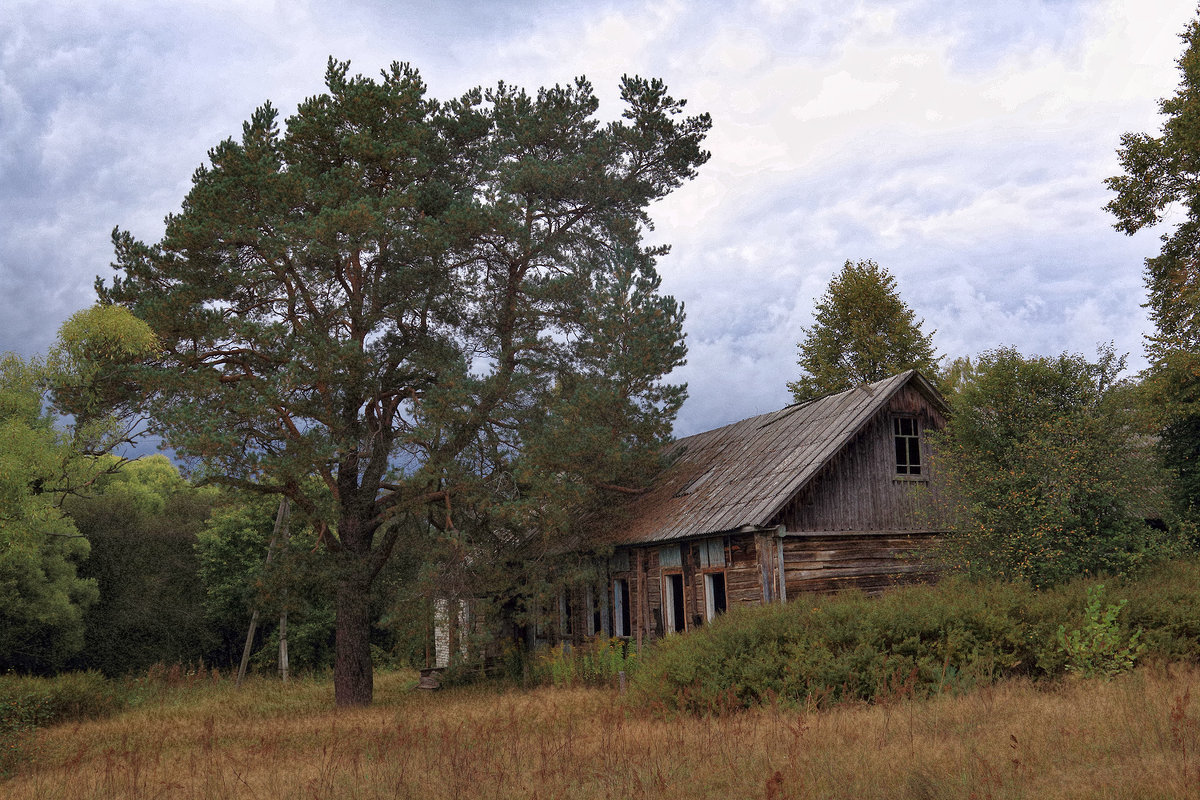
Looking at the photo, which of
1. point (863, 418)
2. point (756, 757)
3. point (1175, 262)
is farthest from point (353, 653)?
point (1175, 262)

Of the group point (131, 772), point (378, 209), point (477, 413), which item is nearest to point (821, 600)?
point (477, 413)

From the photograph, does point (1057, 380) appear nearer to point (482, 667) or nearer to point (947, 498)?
point (947, 498)

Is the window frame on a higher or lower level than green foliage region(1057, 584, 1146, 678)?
higher

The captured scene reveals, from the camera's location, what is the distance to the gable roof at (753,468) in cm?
1833

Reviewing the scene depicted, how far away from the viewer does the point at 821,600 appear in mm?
14445

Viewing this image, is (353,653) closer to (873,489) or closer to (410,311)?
(410,311)

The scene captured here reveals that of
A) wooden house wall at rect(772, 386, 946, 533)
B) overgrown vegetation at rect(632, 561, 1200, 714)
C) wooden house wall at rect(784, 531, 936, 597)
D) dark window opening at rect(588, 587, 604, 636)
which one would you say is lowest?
dark window opening at rect(588, 587, 604, 636)

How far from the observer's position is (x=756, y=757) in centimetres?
828

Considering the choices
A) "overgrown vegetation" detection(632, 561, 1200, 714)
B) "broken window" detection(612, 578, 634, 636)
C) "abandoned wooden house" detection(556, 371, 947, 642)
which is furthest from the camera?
"broken window" detection(612, 578, 634, 636)

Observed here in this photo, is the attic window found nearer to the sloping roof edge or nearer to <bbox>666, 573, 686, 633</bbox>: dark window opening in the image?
the sloping roof edge

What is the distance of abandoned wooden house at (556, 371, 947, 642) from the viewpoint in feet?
59.5

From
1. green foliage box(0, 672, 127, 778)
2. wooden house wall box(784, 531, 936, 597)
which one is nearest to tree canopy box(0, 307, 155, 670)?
green foliage box(0, 672, 127, 778)

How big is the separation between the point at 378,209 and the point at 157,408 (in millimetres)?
6041

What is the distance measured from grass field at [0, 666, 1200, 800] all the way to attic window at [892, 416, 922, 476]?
9127 millimetres
